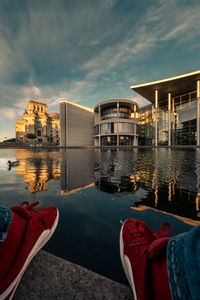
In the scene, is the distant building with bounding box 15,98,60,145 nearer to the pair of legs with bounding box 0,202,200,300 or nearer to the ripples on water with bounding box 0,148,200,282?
the ripples on water with bounding box 0,148,200,282

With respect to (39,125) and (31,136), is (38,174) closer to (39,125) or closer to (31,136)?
(31,136)

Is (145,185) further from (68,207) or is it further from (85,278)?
(85,278)

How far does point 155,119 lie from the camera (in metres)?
36.5

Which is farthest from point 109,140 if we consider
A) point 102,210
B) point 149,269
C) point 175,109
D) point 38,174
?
point 149,269

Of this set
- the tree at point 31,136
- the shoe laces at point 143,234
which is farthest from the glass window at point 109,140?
the tree at point 31,136

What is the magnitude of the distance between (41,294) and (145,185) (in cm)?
336

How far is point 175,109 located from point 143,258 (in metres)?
42.2

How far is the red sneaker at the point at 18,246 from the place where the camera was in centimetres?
81

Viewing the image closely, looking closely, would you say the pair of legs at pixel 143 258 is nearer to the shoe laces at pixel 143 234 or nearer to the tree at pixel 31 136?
the shoe laces at pixel 143 234

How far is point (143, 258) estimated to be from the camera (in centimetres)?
88

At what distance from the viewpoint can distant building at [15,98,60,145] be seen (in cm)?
8006

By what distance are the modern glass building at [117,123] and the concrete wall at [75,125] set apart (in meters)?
7.10

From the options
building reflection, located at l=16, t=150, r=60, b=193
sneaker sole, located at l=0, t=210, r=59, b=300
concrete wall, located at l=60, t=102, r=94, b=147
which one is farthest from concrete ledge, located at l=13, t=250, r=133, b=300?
concrete wall, located at l=60, t=102, r=94, b=147

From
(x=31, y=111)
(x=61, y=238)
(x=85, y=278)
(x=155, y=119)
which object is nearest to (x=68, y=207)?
(x=61, y=238)
